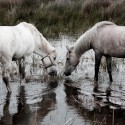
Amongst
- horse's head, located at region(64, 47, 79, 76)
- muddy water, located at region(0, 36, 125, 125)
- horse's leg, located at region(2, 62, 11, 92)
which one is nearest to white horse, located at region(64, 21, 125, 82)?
horse's head, located at region(64, 47, 79, 76)

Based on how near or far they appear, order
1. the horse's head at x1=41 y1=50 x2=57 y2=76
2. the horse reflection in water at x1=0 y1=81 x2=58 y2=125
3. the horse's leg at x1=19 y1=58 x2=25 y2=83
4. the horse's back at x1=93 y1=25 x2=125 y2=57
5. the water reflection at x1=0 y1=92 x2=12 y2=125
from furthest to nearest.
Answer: the horse's head at x1=41 y1=50 x2=57 y2=76
the horse's leg at x1=19 y1=58 x2=25 y2=83
the horse's back at x1=93 y1=25 x2=125 y2=57
the horse reflection in water at x1=0 y1=81 x2=58 y2=125
the water reflection at x1=0 y1=92 x2=12 y2=125

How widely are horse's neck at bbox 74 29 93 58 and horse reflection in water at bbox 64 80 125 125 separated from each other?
1669 millimetres

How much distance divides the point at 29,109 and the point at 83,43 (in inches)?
122

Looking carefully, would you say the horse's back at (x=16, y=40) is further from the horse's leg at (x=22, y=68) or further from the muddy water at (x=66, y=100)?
the muddy water at (x=66, y=100)

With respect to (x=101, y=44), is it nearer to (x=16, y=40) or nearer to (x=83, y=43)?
(x=83, y=43)

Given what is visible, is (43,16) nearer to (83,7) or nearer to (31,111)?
(83,7)

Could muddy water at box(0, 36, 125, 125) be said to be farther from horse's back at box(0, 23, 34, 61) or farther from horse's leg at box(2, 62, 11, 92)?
horse's back at box(0, 23, 34, 61)

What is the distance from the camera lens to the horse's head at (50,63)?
981cm

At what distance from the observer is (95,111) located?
7035 mm

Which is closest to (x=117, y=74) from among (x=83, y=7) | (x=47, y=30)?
(x=47, y=30)

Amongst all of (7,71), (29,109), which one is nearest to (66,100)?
(29,109)

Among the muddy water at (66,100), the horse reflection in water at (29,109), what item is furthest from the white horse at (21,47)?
the horse reflection in water at (29,109)

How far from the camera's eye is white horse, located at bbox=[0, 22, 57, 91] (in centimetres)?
773

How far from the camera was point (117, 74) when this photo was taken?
1026 centimetres
